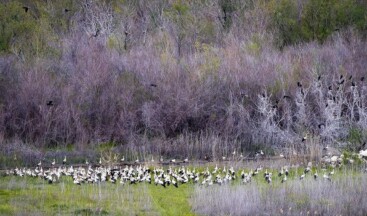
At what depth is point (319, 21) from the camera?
135 feet

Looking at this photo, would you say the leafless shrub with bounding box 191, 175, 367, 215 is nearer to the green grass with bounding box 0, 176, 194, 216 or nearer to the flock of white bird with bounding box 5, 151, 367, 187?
the green grass with bounding box 0, 176, 194, 216

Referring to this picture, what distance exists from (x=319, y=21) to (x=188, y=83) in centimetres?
1230

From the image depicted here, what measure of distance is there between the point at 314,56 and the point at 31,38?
13.2 m

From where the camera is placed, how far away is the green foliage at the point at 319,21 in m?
40.7

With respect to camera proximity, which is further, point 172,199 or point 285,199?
point 172,199

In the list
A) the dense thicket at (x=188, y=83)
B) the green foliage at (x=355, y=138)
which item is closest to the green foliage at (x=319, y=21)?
the dense thicket at (x=188, y=83)

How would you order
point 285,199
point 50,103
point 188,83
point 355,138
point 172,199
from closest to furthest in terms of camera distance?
point 285,199 → point 172,199 → point 355,138 → point 50,103 → point 188,83

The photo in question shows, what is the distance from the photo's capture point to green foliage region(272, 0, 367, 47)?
133ft

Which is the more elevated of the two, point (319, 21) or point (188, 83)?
point (319, 21)

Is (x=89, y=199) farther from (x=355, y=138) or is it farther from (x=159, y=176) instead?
(x=355, y=138)

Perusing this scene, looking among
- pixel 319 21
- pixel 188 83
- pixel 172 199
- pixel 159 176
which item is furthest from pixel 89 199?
pixel 319 21

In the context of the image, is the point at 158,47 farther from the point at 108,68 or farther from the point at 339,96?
the point at 339,96

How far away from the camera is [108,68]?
108 ft

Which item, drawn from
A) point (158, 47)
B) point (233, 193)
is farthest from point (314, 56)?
point (233, 193)
